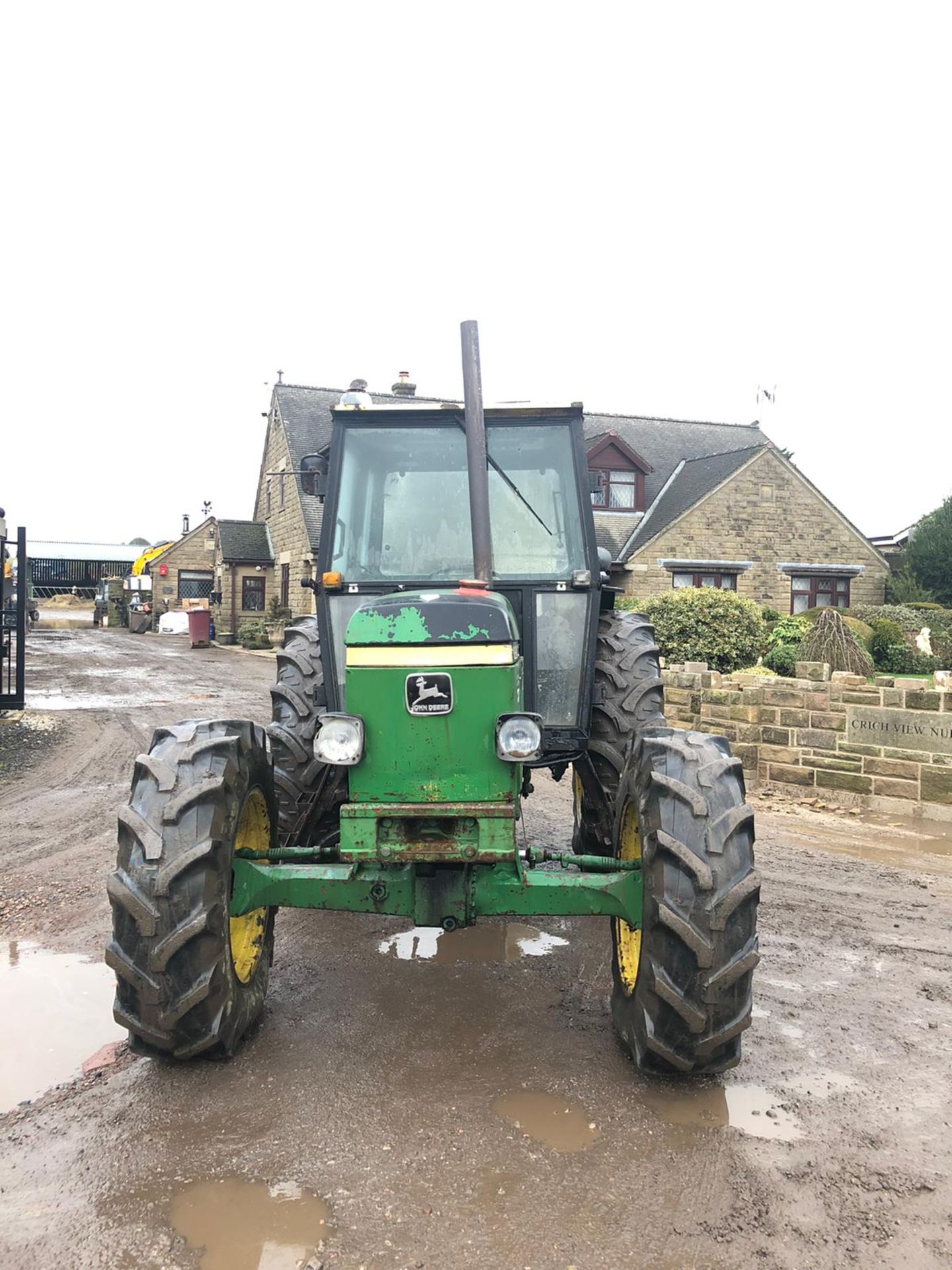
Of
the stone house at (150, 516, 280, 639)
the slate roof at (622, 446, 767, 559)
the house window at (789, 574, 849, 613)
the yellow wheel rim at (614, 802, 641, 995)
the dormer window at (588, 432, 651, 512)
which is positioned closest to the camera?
the yellow wheel rim at (614, 802, 641, 995)

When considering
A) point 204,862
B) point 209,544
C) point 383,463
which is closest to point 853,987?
point 204,862

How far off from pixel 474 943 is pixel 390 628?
2.08 meters

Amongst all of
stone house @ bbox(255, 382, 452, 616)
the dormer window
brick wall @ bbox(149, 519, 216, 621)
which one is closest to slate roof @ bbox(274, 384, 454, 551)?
stone house @ bbox(255, 382, 452, 616)

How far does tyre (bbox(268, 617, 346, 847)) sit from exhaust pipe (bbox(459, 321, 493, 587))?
40.6 inches

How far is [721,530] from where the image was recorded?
2397 cm

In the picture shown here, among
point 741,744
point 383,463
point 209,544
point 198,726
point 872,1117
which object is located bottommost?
point 872,1117

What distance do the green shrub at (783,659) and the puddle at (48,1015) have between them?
10.7 m

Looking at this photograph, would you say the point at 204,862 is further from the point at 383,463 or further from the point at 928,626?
the point at 928,626

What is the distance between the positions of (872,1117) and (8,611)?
12167mm

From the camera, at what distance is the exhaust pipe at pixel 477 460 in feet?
13.3

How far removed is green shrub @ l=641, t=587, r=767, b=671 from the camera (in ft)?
47.2

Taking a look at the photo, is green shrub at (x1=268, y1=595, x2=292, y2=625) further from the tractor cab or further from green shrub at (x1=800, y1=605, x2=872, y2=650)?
the tractor cab

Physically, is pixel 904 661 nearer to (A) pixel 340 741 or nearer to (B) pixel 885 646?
(B) pixel 885 646

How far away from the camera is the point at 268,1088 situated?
330 centimetres
